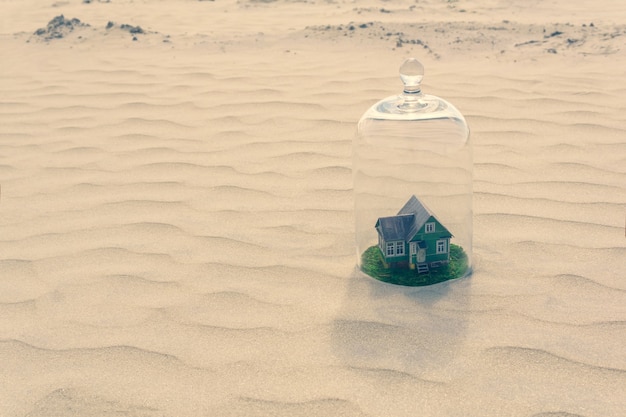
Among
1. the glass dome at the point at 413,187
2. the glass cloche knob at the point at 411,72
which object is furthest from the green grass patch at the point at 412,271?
the glass cloche knob at the point at 411,72

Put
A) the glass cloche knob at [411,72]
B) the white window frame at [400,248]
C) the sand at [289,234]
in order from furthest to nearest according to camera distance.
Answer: the white window frame at [400,248] → the glass cloche knob at [411,72] → the sand at [289,234]

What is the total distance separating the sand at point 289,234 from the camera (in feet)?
7.95

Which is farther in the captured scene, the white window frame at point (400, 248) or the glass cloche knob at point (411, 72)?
the white window frame at point (400, 248)

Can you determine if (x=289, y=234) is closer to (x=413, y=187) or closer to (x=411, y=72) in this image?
(x=413, y=187)

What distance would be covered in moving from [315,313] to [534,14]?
575 centimetres

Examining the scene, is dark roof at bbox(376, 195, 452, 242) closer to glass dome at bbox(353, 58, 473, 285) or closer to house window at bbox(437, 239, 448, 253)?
glass dome at bbox(353, 58, 473, 285)

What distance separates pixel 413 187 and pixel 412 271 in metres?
0.60

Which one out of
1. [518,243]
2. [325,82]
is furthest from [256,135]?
[518,243]

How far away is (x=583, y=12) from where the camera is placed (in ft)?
24.5

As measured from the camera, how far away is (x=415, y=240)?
298cm

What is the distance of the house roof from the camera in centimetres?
298

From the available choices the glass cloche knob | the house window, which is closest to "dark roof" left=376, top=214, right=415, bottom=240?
the house window

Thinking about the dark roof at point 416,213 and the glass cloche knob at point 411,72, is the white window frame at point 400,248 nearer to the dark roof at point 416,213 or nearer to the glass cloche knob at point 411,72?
the dark roof at point 416,213

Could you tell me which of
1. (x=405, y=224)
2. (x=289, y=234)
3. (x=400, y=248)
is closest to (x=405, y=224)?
(x=405, y=224)
